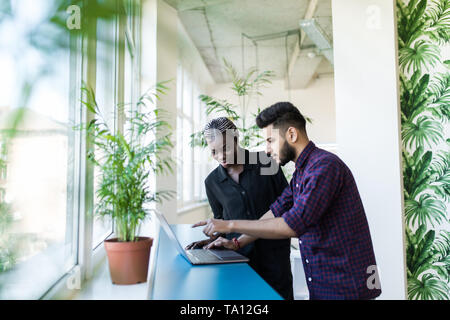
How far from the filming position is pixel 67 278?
1.42 meters

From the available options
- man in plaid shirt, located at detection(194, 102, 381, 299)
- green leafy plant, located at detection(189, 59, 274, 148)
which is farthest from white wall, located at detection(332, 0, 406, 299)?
man in plaid shirt, located at detection(194, 102, 381, 299)

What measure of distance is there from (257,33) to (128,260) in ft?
15.7

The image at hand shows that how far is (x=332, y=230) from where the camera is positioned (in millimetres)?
1383

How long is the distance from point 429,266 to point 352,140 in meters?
1.09

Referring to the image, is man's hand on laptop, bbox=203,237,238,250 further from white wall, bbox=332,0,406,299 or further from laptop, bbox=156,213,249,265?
white wall, bbox=332,0,406,299

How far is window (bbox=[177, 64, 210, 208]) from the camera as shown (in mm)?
6008

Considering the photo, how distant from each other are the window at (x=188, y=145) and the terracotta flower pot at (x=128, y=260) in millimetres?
4283

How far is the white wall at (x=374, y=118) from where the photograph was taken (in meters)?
2.67

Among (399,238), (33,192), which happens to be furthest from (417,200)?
(33,192)

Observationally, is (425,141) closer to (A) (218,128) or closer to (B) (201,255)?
(A) (218,128)

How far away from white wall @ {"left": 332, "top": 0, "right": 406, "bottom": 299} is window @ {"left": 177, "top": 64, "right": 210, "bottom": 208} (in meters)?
3.37

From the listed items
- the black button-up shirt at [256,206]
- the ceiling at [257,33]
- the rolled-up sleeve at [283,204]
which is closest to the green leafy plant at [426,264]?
the black button-up shirt at [256,206]

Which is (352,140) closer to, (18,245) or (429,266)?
(429,266)

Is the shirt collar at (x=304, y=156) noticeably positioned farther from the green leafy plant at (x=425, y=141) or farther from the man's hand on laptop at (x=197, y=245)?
the green leafy plant at (x=425, y=141)
